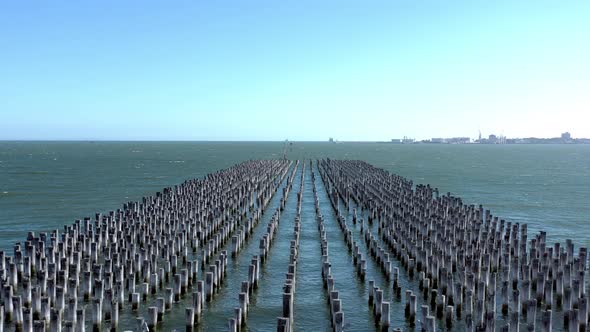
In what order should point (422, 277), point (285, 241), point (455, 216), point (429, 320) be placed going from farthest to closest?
point (455, 216), point (285, 241), point (422, 277), point (429, 320)

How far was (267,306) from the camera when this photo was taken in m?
21.0

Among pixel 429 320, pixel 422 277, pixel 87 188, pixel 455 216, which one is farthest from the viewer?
pixel 87 188

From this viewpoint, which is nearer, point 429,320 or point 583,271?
point 429,320

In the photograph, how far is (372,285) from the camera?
2084 cm

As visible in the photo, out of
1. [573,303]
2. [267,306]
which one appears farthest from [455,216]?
[267,306]

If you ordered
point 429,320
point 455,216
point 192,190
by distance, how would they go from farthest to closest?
point 192,190, point 455,216, point 429,320

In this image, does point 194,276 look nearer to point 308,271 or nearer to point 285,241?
point 308,271

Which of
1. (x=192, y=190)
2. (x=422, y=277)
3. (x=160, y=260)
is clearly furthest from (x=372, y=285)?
(x=192, y=190)

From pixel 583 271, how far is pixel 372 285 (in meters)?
8.95

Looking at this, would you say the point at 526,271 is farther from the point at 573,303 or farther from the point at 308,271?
the point at 308,271

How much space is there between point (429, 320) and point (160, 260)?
1564 centimetres

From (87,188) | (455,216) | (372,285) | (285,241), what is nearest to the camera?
(372,285)

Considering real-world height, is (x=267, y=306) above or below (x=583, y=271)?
below

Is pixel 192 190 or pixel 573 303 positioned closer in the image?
pixel 573 303
